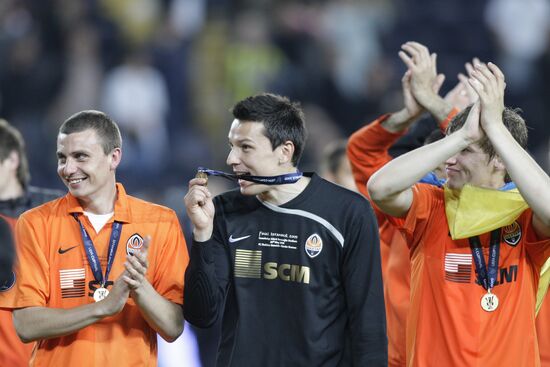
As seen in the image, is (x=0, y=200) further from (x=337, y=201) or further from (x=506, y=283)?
(x=506, y=283)

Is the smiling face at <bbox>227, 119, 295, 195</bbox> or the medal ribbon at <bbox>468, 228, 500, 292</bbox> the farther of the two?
the smiling face at <bbox>227, 119, 295, 195</bbox>

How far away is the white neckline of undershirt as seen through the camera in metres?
4.68

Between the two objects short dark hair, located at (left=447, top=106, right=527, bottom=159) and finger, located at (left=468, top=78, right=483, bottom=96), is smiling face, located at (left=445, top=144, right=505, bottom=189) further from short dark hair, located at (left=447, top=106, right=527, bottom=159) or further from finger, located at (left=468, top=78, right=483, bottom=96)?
finger, located at (left=468, top=78, right=483, bottom=96)

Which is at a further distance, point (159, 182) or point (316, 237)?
point (159, 182)

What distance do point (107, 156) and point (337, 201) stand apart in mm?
1086

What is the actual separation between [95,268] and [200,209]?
55 cm

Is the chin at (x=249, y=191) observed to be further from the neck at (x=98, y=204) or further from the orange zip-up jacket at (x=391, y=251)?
the orange zip-up jacket at (x=391, y=251)

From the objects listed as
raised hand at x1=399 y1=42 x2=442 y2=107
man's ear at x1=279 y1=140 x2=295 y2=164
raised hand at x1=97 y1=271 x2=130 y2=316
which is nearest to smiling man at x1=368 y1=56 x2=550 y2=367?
man's ear at x1=279 y1=140 x2=295 y2=164

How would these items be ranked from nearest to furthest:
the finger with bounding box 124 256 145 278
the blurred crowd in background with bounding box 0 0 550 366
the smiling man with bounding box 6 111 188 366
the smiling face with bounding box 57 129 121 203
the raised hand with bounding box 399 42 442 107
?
1. the finger with bounding box 124 256 145 278
2. the smiling man with bounding box 6 111 188 366
3. the smiling face with bounding box 57 129 121 203
4. the raised hand with bounding box 399 42 442 107
5. the blurred crowd in background with bounding box 0 0 550 366

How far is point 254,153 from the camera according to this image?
469 centimetres

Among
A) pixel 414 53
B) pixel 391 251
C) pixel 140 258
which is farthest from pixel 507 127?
pixel 140 258

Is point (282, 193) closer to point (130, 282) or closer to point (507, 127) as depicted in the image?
point (130, 282)

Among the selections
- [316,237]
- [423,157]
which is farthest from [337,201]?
[423,157]

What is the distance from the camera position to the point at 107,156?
477 centimetres
